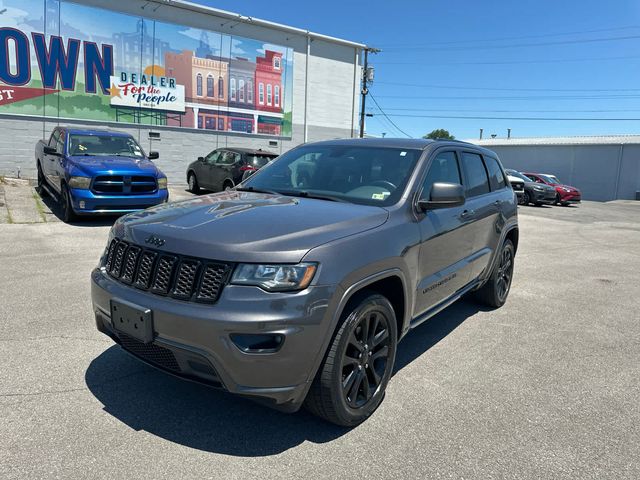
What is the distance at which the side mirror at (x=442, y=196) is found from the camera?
11.2 feet

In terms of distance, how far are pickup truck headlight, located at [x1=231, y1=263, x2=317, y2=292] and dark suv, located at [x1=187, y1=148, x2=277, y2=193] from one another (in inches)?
429

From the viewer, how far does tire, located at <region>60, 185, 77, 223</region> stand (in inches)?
368

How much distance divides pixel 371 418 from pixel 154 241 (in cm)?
171

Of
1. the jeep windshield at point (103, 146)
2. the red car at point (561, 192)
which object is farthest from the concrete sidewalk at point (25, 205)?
the red car at point (561, 192)

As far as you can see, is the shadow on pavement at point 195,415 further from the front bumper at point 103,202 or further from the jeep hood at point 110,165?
the jeep hood at point 110,165

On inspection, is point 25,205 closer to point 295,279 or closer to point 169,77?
point 169,77

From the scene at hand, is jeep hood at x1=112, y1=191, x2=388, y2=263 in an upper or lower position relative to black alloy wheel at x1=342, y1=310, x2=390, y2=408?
upper

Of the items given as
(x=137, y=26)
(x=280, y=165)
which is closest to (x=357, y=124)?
(x=137, y=26)

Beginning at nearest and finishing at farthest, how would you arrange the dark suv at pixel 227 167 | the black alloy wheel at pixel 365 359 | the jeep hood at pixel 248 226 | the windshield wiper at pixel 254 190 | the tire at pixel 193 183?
the jeep hood at pixel 248 226, the black alloy wheel at pixel 365 359, the windshield wiper at pixel 254 190, the dark suv at pixel 227 167, the tire at pixel 193 183

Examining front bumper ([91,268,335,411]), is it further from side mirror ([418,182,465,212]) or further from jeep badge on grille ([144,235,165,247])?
side mirror ([418,182,465,212])

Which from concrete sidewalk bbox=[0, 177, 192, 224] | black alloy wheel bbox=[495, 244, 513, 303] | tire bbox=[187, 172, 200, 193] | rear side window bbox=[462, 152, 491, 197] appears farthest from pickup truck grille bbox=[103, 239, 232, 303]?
tire bbox=[187, 172, 200, 193]

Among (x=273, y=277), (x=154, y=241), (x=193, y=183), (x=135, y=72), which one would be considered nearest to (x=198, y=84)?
(x=135, y=72)

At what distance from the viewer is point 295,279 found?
250 centimetres

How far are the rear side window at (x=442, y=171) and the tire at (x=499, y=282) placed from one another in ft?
4.76
